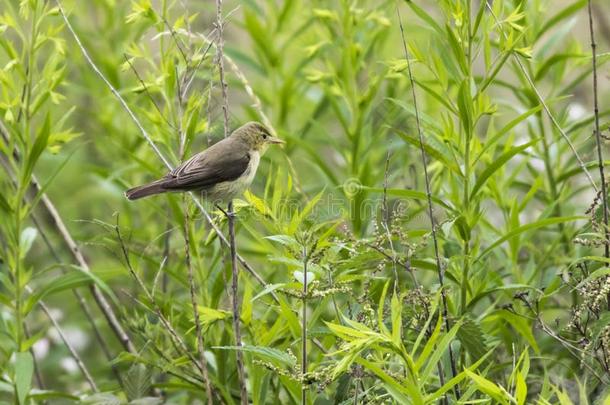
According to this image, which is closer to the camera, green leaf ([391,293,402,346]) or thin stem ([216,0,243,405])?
green leaf ([391,293,402,346])

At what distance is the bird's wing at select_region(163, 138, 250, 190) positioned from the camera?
307cm

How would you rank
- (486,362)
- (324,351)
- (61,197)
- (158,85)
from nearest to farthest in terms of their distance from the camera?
1. (324,351)
2. (486,362)
3. (158,85)
4. (61,197)

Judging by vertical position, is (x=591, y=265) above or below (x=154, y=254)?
below

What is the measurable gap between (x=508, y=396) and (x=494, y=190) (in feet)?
4.24

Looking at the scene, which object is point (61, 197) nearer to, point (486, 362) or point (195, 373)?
point (195, 373)

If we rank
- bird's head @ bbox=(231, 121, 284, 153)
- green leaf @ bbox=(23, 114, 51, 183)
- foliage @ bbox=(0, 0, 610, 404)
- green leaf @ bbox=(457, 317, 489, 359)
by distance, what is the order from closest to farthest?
1. foliage @ bbox=(0, 0, 610, 404)
2. green leaf @ bbox=(457, 317, 489, 359)
3. green leaf @ bbox=(23, 114, 51, 183)
4. bird's head @ bbox=(231, 121, 284, 153)

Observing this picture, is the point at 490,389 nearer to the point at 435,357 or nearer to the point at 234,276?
the point at 435,357

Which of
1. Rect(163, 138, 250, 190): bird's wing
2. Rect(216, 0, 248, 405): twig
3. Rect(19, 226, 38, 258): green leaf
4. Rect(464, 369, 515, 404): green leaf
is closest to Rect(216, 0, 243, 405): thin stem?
Rect(216, 0, 248, 405): twig

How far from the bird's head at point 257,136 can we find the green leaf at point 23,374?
1074 mm

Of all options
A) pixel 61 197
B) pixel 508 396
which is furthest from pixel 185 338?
pixel 61 197

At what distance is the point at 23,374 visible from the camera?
10.0 feet

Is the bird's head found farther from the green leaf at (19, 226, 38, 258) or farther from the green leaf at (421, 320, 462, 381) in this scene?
the green leaf at (421, 320, 462, 381)

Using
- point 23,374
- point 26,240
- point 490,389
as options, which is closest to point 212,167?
point 26,240

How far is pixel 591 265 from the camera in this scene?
9.58 feet
